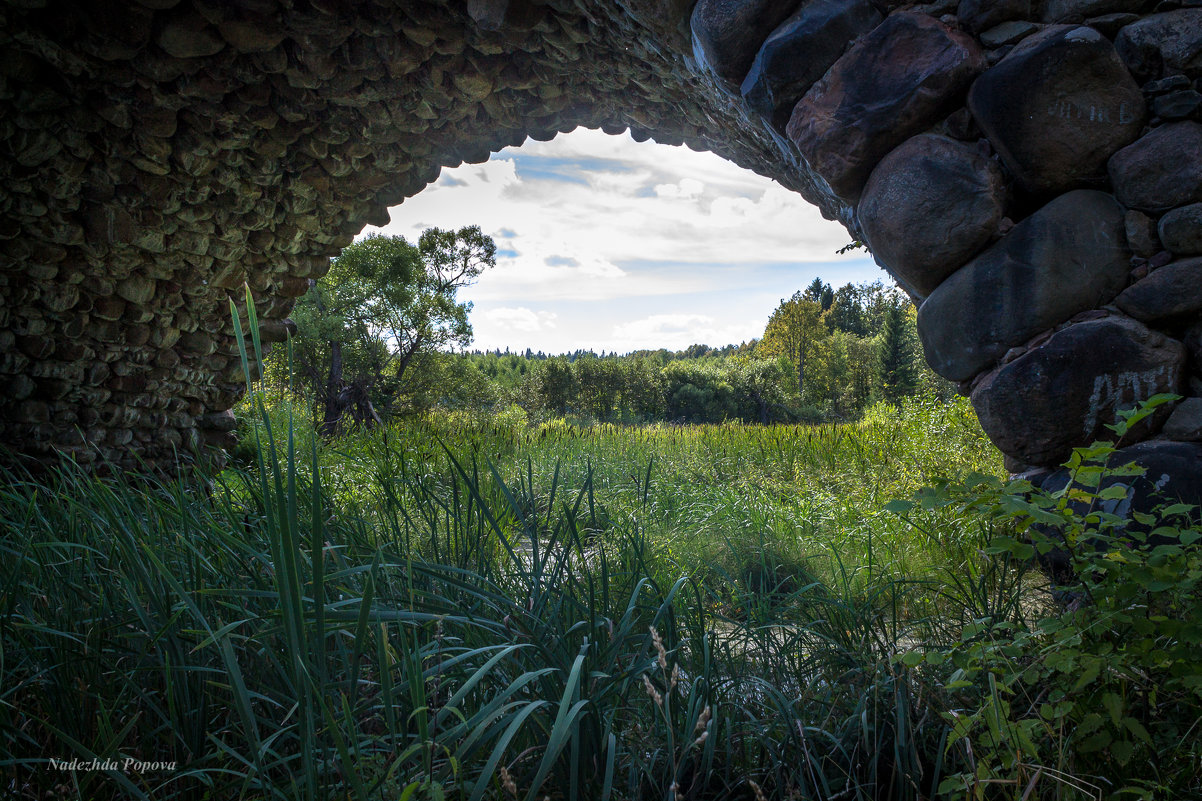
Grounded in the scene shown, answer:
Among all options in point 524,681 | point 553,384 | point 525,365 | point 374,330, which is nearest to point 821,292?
point 525,365

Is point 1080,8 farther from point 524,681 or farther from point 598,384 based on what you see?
point 598,384

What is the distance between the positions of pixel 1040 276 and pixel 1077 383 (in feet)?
1.07

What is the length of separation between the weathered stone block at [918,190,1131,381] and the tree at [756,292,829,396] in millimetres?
29590

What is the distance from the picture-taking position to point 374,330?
13695 mm

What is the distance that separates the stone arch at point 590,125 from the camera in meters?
1.62

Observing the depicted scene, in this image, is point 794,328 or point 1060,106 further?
point 794,328

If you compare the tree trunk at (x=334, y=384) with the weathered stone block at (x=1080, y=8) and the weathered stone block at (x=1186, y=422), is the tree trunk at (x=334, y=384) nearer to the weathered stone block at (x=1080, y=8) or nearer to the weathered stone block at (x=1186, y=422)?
the weathered stone block at (x=1080, y=8)

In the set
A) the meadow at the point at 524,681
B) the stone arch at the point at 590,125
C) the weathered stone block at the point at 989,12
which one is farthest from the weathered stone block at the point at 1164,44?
the meadow at the point at 524,681

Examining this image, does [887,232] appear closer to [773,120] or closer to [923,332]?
[923,332]

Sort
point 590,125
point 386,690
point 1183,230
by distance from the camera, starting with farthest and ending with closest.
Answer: point 590,125
point 1183,230
point 386,690

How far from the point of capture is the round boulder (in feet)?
5.67

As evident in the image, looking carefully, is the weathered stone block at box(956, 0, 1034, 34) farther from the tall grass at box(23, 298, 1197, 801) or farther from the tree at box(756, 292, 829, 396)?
the tree at box(756, 292, 829, 396)

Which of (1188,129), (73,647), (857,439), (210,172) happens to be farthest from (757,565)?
(857,439)

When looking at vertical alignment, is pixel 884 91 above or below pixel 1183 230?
above
